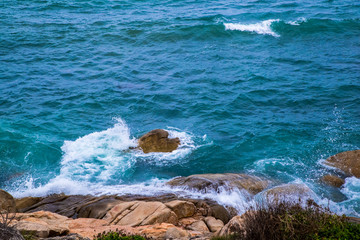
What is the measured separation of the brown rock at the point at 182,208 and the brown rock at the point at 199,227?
58cm

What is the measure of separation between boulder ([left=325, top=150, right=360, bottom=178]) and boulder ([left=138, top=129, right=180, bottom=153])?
7118mm

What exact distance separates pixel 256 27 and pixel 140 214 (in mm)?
24819

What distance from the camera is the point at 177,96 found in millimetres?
23578

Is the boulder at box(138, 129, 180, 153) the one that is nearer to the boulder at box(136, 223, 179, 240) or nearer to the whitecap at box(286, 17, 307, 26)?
the boulder at box(136, 223, 179, 240)

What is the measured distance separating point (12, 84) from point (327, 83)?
19853 millimetres

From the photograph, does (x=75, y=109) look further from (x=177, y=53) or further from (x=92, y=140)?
(x=177, y=53)

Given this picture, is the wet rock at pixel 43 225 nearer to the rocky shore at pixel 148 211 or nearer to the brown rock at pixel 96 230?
the rocky shore at pixel 148 211

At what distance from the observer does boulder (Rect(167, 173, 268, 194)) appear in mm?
14898

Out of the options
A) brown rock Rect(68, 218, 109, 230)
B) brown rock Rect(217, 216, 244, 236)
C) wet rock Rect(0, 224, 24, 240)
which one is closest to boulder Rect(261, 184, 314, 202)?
brown rock Rect(217, 216, 244, 236)

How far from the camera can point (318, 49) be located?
94.4 ft

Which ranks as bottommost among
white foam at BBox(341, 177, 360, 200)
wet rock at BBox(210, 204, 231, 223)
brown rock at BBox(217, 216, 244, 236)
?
white foam at BBox(341, 177, 360, 200)

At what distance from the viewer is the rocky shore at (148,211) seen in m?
10.7

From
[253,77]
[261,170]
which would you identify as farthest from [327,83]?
[261,170]

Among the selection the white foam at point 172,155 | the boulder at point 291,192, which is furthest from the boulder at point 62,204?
the boulder at point 291,192
